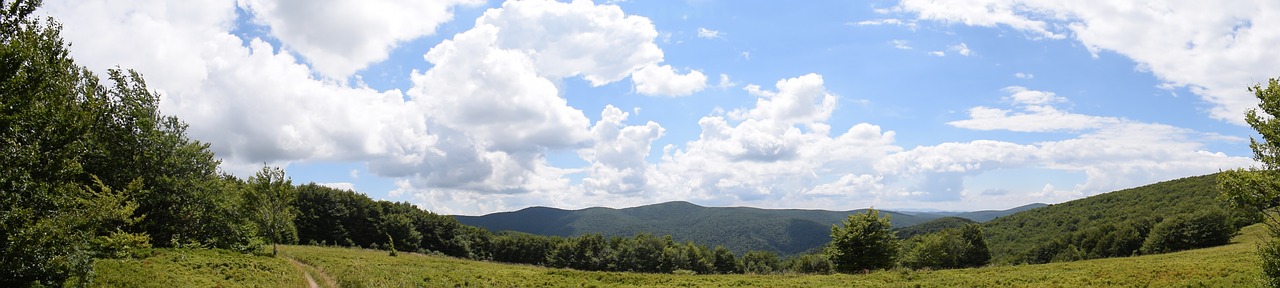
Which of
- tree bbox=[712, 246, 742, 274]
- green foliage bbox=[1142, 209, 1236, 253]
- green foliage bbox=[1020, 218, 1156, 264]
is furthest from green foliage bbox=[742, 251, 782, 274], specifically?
green foliage bbox=[1142, 209, 1236, 253]

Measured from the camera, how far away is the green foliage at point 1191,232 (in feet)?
196

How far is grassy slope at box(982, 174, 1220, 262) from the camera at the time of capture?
90.6 m

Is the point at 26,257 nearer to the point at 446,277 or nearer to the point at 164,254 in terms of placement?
the point at 164,254

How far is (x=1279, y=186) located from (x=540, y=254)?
113283mm

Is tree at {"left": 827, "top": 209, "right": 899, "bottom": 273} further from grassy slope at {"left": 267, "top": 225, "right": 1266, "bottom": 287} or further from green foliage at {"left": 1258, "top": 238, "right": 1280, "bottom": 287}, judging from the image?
green foliage at {"left": 1258, "top": 238, "right": 1280, "bottom": 287}

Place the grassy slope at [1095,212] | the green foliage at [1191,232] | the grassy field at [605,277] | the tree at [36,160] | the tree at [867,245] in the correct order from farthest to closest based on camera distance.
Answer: the grassy slope at [1095,212] → the green foliage at [1191,232] → the tree at [867,245] → the grassy field at [605,277] → the tree at [36,160]

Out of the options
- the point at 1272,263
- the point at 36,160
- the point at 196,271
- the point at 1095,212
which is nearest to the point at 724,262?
the point at 1095,212

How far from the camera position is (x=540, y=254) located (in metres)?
118

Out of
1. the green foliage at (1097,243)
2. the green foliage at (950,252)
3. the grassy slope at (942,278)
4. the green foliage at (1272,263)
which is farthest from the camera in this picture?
the green foliage at (950,252)

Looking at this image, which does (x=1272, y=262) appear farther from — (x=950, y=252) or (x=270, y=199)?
(x=950, y=252)

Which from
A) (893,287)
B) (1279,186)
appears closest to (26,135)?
(893,287)

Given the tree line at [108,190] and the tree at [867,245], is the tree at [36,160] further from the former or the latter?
the tree at [867,245]

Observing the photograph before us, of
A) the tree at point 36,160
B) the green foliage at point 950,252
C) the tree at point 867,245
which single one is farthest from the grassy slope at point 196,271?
the green foliage at point 950,252

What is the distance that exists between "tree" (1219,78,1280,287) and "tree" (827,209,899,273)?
3197 centimetres
